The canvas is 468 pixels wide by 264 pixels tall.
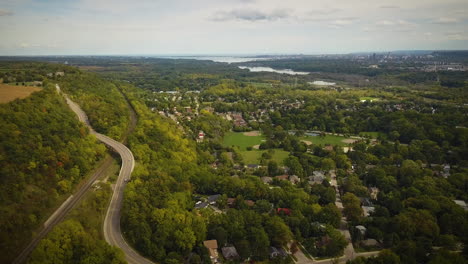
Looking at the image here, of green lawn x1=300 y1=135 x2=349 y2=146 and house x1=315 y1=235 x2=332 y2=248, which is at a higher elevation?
green lawn x1=300 y1=135 x2=349 y2=146

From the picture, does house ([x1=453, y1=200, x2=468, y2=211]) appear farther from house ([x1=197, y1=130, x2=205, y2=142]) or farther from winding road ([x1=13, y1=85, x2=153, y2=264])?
house ([x1=197, y1=130, x2=205, y2=142])

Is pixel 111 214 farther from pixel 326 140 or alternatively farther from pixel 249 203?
pixel 326 140

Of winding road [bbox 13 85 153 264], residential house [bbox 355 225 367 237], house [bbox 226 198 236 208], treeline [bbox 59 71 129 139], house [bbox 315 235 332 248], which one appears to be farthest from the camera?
treeline [bbox 59 71 129 139]

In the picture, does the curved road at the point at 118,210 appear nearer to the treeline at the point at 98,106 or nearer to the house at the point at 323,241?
the treeline at the point at 98,106

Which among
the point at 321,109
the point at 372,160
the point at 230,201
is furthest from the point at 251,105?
the point at 230,201

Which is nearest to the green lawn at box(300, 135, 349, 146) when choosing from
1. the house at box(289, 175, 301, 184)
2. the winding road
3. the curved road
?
the house at box(289, 175, 301, 184)

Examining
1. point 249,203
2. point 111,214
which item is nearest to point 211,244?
point 249,203

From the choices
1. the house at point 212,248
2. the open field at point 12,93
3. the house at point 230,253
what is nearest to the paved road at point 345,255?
the house at point 230,253
